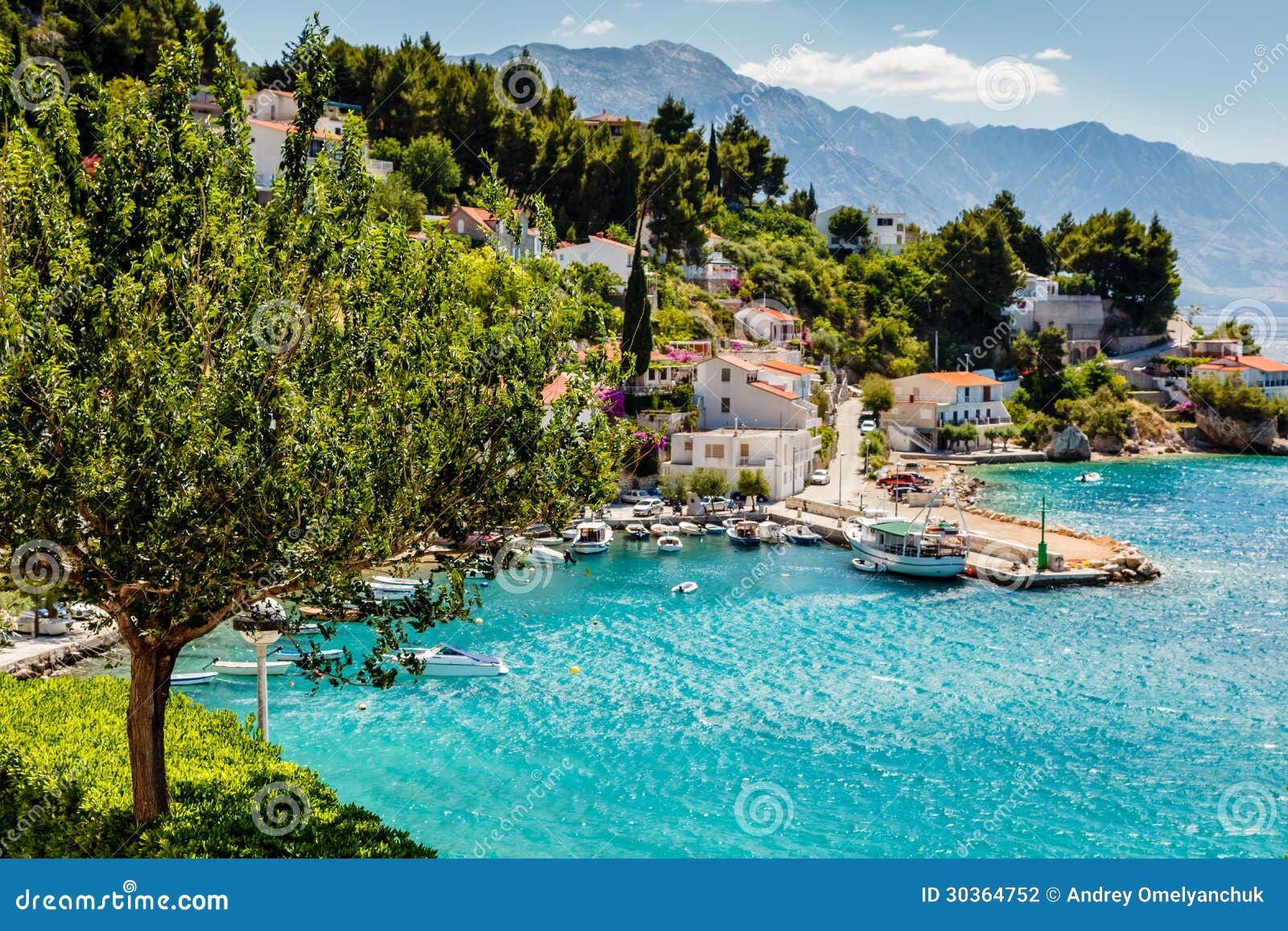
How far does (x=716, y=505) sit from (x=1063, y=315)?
54.2m

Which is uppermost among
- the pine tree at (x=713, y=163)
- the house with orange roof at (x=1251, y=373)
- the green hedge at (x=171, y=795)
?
the pine tree at (x=713, y=163)

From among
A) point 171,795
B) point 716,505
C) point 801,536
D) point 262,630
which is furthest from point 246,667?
point 716,505

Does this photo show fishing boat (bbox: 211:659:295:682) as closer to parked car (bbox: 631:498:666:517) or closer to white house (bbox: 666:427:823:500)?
parked car (bbox: 631:498:666:517)

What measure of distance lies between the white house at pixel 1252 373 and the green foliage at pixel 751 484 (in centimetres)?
4805

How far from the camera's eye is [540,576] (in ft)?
127

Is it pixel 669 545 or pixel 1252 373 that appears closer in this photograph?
pixel 669 545

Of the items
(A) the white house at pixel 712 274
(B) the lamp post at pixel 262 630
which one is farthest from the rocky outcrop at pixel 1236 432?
(B) the lamp post at pixel 262 630

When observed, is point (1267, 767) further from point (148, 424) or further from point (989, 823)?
point (148, 424)

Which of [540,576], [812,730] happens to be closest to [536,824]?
[812,730]

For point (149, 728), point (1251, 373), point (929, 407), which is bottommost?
point (149, 728)

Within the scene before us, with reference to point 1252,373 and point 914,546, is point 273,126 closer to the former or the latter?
point 914,546

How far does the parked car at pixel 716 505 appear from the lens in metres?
48.5

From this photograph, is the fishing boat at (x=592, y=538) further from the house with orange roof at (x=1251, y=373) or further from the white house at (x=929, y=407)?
the house with orange roof at (x=1251, y=373)

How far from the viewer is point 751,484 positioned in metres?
49.2
